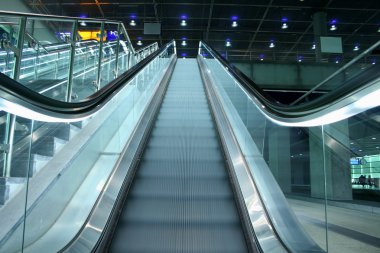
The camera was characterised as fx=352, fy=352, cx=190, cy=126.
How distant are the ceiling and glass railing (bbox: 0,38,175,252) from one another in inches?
420

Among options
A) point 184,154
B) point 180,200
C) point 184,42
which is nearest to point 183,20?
point 184,42

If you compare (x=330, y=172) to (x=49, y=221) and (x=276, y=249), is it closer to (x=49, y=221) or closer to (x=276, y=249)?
(x=276, y=249)

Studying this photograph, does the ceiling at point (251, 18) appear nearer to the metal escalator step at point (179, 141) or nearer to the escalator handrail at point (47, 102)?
the metal escalator step at point (179, 141)

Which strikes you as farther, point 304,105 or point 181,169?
point 181,169

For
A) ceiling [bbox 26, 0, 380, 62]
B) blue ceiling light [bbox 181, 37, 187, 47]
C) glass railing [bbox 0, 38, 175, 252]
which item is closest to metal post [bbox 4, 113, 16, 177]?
glass railing [bbox 0, 38, 175, 252]

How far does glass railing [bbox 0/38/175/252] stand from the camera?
212 cm

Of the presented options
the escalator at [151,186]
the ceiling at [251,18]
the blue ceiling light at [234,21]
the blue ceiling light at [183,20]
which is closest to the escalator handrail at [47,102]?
the escalator at [151,186]

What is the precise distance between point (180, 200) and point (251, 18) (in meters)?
15.6

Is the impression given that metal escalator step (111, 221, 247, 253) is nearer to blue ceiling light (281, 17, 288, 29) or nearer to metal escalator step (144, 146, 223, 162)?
metal escalator step (144, 146, 223, 162)

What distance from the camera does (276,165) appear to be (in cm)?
300

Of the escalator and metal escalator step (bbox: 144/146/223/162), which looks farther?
metal escalator step (bbox: 144/146/223/162)

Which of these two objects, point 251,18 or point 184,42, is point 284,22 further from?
point 184,42

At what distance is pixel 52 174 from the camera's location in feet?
8.64

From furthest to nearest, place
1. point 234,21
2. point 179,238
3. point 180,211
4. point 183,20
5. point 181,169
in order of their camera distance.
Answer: point 183,20
point 234,21
point 181,169
point 180,211
point 179,238
